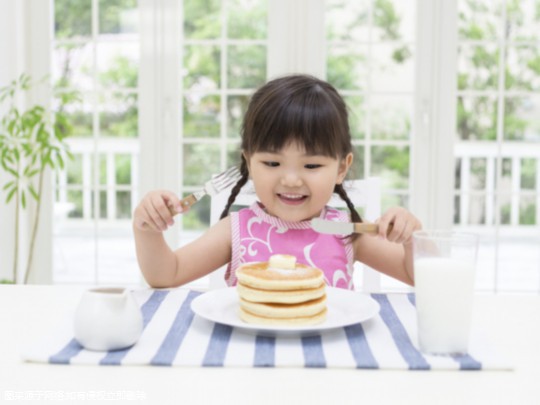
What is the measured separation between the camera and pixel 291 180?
1403 millimetres

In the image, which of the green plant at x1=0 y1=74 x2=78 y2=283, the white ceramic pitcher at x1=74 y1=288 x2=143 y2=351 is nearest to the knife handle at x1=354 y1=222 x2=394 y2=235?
the white ceramic pitcher at x1=74 y1=288 x2=143 y2=351

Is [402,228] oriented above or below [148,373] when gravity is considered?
above

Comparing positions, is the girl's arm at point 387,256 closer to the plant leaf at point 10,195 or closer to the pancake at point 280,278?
the pancake at point 280,278

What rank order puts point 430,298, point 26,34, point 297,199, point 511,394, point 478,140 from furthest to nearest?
point 478,140, point 26,34, point 297,199, point 430,298, point 511,394

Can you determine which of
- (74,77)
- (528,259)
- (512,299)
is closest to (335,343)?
(512,299)

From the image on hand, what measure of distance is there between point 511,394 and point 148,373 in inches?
16.2

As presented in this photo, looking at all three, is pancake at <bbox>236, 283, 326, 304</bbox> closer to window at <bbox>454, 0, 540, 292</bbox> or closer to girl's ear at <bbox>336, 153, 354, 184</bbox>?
girl's ear at <bbox>336, 153, 354, 184</bbox>

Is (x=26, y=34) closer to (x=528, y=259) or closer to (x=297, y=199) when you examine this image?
(x=297, y=199)

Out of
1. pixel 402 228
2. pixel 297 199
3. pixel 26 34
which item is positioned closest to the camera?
pixel 402 228

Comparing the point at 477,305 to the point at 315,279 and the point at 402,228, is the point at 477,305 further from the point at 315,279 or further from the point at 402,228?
the point at 315,279

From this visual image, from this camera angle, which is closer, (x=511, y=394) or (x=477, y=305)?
(x=511, y=394)

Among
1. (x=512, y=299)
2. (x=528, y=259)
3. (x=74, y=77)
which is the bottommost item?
(x=528, y=259)

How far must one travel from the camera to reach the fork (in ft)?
4.15

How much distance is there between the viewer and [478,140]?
5.37 metres
